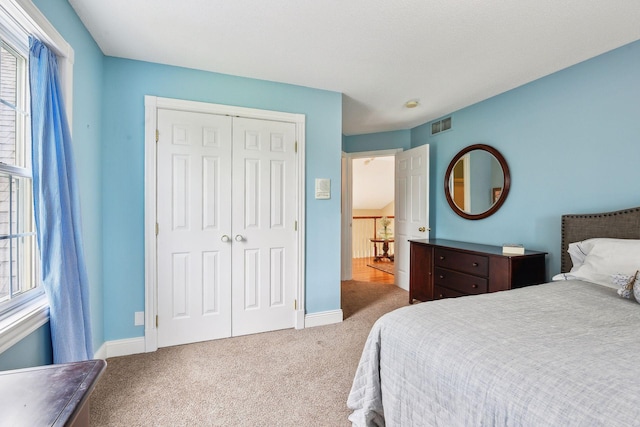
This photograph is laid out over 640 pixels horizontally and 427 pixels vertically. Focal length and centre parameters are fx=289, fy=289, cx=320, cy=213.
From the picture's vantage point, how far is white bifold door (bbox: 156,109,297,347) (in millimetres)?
2496

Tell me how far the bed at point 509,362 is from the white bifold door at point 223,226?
4.99 ft

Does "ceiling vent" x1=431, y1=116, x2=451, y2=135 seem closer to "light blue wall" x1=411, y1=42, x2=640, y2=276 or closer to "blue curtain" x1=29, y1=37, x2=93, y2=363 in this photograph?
"light blue wall" x1=411, y1=42, x2=640, y2=276

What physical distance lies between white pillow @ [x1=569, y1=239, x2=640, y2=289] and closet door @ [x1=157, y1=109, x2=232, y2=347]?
9.05 feet

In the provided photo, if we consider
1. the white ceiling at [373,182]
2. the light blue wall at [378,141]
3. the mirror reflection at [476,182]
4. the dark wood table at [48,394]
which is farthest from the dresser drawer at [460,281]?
the white ceiling at [373,182]

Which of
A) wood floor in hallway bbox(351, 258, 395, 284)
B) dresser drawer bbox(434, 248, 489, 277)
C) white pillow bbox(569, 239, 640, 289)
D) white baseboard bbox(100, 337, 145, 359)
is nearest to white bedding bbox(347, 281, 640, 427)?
white pillow bbox(569, 239, 640, 289)

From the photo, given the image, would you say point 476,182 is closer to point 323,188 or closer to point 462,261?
point 462,261

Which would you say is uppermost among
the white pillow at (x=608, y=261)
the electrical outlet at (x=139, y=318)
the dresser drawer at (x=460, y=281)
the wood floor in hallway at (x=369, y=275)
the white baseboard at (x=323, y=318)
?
the white pillow at (x=608, y=261)

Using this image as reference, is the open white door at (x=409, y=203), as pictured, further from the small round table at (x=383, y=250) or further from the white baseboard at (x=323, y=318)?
the small round table at (x=383, y=250)

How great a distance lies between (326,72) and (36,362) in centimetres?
274

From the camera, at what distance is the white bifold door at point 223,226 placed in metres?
2.50

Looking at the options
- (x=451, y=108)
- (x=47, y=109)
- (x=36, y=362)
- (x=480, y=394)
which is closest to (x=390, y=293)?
(x=451, y=108)

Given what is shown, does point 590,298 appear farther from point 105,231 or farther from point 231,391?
point 105,231

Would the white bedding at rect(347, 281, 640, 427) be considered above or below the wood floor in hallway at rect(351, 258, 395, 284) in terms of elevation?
above

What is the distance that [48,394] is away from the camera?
77 cm
